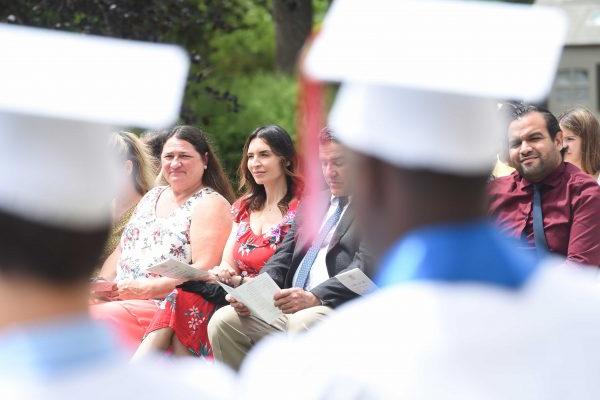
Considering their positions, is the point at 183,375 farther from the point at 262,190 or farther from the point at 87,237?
the point at 262,190

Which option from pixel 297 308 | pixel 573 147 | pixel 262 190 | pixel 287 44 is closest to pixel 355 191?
pixel 297 308

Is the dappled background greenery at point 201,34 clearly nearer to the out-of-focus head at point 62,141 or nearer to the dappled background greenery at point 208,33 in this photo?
the dappled background greenery at point 208,33

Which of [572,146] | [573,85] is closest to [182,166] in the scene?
[572,146]

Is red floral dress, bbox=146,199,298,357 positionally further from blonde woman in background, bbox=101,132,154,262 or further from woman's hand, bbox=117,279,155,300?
blonde woman in background, bbox=101,132,154,262

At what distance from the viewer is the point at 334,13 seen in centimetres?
212

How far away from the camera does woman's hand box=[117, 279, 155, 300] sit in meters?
6.53

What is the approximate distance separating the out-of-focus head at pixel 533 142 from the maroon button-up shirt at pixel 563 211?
0.19 ft

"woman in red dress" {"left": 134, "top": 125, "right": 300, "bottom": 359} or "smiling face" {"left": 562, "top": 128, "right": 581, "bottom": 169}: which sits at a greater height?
"smiling face" {"left": 562, "top": 128, "right": 581, "bottom": 169}

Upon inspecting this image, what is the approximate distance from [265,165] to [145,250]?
85 cm

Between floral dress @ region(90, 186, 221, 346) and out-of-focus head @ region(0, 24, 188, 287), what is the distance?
173 inches

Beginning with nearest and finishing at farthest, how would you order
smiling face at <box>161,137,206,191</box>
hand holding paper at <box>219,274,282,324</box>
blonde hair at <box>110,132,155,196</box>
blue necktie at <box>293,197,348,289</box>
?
hand holding paper at <box>219,274,282,324</box>, blue necktie at <box>293,197,348,289</box>, smiling face at <box>161,137,206,191</box>, blonde hair at <box>110,132,155,196</box>

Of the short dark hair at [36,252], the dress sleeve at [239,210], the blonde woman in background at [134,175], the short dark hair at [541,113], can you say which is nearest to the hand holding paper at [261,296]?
the dress sleeve at [239,210]

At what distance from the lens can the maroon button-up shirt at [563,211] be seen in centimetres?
587

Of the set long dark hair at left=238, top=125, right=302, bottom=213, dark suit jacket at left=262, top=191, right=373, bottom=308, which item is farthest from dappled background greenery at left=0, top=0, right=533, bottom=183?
dark suit jacket at left=262, top=191, right=373, bottom=308
